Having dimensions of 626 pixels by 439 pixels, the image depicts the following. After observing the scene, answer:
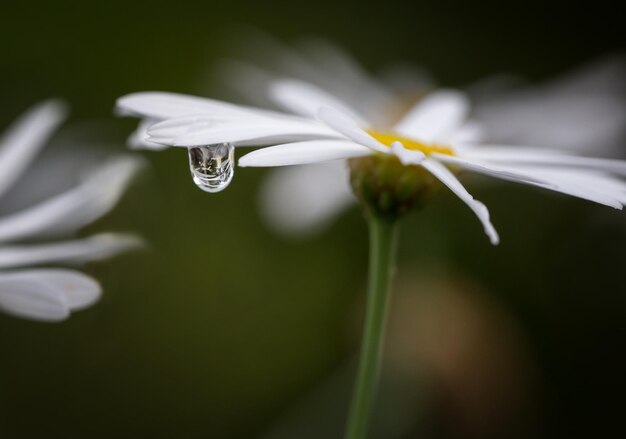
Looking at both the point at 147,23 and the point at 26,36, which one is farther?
the point at 147,23

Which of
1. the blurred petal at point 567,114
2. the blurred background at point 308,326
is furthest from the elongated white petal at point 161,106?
the blurred petal at point 567,114

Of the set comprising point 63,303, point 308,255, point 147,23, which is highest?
point 147,23

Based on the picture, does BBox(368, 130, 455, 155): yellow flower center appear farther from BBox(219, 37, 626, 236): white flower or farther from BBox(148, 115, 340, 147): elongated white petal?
Answer: BBox(219, 37, 626, 236): white flower

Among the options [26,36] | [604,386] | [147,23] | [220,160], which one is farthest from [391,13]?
[220,160]

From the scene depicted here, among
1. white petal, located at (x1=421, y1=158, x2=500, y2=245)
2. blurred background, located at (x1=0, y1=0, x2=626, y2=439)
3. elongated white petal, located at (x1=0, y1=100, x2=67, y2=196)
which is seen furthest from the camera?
blurred background, located at (x1=0, y1=0, x2=626, y2=439)

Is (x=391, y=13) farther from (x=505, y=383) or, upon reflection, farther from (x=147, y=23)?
(x=505, y=383)

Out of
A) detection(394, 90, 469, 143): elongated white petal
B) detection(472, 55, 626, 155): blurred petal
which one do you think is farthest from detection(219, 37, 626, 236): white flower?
detection(394, 90, 469, 143): elongated white petal

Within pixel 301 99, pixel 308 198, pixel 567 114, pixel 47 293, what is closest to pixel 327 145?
pixel 47 293
